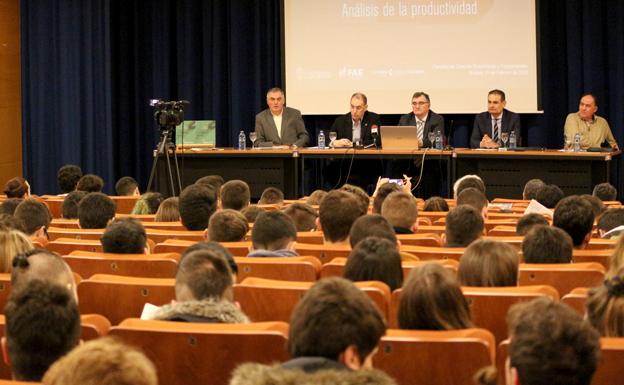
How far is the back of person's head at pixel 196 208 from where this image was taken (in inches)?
233

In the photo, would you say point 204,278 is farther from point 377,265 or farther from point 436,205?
point 436,205

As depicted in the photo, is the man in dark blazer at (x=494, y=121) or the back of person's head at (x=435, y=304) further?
the man in dark blazer at (x=494, y=121)

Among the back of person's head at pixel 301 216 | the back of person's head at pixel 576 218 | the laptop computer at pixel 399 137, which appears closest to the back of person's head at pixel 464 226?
the back of person's head at pixel 576 218

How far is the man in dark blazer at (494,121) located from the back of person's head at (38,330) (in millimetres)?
8850

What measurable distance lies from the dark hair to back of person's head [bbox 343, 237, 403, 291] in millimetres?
639

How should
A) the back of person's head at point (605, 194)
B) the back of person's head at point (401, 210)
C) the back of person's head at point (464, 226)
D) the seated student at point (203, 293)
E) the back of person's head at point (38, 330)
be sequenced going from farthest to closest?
the back of person's head at point (605, 194)
the back of person's head at point (401, 210)
the back of person's head at point (464, 226)
the seated student at point (203, 293)
the back of person's head at point (38, 330)

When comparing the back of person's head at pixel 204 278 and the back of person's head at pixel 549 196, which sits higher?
the back of person's head at pixel 549 196

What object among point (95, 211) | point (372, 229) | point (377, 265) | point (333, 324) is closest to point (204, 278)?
point (377, 265)

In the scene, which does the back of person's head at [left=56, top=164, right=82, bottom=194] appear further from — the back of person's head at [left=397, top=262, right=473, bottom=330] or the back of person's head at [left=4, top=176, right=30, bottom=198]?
the back of person's head at [left=397, top=262, right=473, bottom=330]

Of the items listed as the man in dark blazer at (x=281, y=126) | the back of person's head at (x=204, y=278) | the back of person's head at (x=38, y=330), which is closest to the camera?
the back of person's head at (x=38, y=330)

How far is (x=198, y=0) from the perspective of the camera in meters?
13.1

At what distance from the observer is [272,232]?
4633 mm

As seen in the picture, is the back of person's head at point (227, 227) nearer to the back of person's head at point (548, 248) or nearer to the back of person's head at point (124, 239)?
the back of person's head at point (124, 239)

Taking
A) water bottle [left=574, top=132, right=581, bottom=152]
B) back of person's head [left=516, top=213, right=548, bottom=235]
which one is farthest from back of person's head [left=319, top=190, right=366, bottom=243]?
water bottle [left=574, top=132, right=581, bottom=152]
